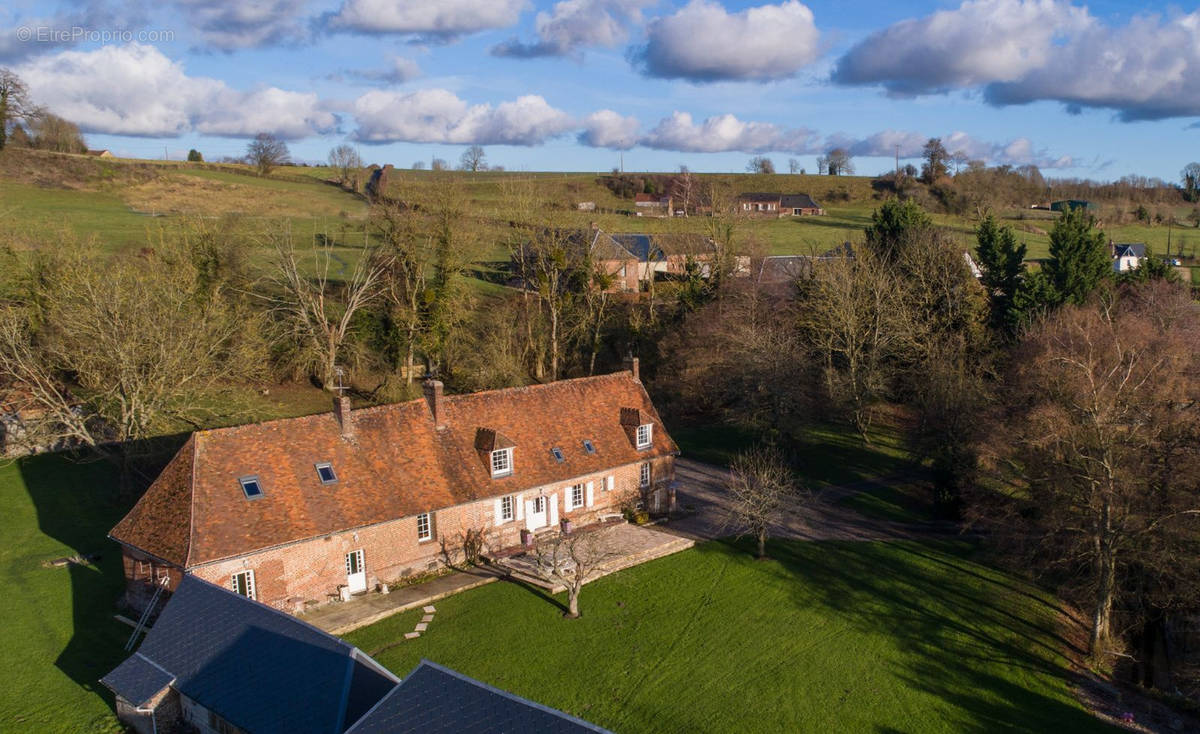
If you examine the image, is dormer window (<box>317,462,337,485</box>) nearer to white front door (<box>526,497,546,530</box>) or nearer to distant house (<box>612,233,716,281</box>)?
white front door (<box>526,497,546,530</box>)

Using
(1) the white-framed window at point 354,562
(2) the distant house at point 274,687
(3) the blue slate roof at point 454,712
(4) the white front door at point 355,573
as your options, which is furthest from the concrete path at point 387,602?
(3) the blue slate roof at point 454,712

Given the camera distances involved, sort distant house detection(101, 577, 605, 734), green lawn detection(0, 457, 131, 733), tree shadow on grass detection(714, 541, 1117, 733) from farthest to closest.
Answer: tree shadow on grass detection(714, 541, 1117, 733) → green lawn detection(0, 457, 131, 733) → distant house detection(101, 577, 605, 734)

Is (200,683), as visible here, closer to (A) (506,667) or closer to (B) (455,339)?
(A) (506,667)

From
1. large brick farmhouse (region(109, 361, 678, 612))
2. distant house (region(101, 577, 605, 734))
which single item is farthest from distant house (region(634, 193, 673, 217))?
distant house (region(101, 577, 605, 734))

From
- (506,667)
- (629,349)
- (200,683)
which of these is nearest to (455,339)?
(629,349)

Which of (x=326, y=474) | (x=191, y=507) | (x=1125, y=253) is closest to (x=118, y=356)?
(x=191, y=507)

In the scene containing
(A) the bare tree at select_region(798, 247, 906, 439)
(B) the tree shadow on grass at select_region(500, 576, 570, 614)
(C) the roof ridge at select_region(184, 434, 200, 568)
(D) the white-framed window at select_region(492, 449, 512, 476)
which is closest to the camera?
(C) the roof ridge at select_region(184, 434, 200, 568)

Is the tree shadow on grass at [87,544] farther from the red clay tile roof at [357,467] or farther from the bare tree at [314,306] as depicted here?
the bare tree at [314,306]
